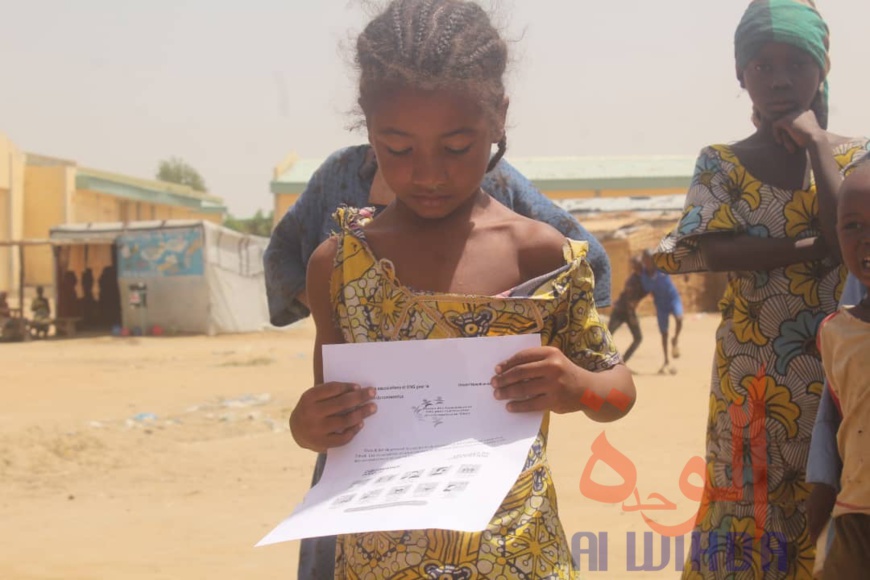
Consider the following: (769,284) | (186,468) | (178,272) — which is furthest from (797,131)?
(178,272)

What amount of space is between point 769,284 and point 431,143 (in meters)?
1.33

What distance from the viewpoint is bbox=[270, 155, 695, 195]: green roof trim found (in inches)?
1501

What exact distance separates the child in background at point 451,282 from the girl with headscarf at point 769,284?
3.23ft

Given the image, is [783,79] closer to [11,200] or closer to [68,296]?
[68,296]

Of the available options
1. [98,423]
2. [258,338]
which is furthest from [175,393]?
[258,338]

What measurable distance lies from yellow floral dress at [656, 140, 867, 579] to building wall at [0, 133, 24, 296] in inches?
1284

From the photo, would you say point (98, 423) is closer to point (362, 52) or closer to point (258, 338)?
point (362, 52)

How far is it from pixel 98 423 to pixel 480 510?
8229mm

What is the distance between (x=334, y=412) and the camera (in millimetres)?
1680

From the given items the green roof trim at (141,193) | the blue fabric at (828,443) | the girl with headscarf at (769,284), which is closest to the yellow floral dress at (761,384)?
the girl with headscarf at (769,284)

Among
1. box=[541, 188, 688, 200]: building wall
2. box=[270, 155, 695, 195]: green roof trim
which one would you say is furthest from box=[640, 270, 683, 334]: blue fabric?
box=[541, 188, 688, 200]: building wall

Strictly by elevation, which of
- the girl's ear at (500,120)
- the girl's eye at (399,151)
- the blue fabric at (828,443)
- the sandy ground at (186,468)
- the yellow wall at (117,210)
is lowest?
the sandy ground at (186,468)

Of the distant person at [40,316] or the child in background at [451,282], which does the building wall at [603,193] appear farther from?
the child in background at [451,282]

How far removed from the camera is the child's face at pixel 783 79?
272 cm
